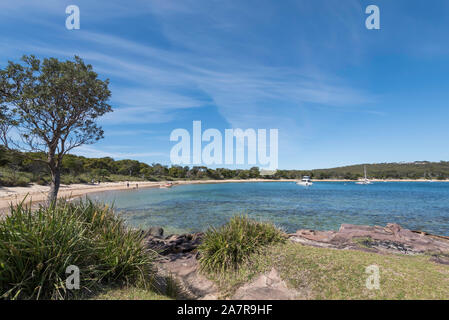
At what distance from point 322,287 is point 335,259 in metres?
1.12

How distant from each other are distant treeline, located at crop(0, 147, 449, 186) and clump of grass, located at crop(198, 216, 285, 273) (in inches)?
502

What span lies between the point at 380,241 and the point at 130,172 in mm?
91181

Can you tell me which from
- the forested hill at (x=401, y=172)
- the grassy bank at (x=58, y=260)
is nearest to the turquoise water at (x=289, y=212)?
the grassy bank at (x=58, y=260)

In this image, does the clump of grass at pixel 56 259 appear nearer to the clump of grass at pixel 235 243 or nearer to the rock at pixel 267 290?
the clump of grass at pixel 235 243

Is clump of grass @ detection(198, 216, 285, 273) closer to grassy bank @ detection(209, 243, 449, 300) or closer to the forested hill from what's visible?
grassy bank @ detection(209, 243, 449, 300)

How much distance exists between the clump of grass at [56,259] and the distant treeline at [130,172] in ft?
37.0

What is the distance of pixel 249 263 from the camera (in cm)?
560

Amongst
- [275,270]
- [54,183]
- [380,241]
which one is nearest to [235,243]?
[275,270]

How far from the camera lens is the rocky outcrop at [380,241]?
→ 8.20m

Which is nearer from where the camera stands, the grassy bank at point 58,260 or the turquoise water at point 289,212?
the grassy bank at point 58,260

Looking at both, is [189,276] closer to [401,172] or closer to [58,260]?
[58,260]
